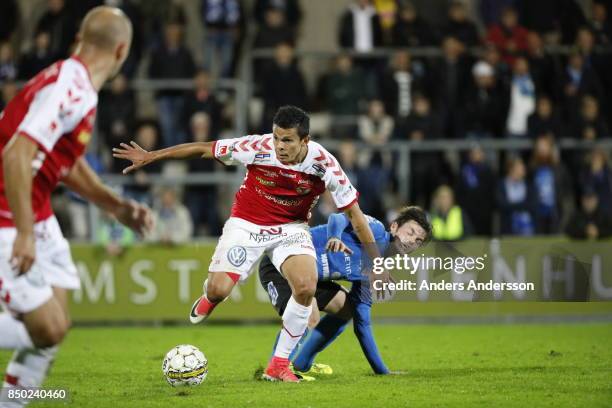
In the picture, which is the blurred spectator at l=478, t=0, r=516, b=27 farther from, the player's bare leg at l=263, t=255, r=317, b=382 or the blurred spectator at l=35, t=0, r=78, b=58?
the player's bare leg at l=263, t=255, r=317, b=382

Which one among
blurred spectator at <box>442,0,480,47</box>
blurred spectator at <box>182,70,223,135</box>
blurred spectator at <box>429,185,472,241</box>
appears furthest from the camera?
blurred spectator at <box>442,0,480,47</box>

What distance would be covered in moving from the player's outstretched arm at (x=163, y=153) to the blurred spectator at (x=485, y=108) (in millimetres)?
9036

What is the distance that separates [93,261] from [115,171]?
69.3 inches

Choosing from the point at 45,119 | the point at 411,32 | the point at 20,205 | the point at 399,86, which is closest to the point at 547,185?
the point at 399,86

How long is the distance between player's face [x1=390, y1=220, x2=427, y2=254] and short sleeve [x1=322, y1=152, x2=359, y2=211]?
0.58 m

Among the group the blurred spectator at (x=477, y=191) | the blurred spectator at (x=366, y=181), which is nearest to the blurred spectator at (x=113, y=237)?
the blurred spectator at (x=366, y=181)

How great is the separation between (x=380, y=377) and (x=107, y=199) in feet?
11.7

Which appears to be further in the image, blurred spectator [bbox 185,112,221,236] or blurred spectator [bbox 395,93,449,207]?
blurred spectator [bbox 395,93,449,207]

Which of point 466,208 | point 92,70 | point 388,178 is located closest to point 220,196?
point 388,178

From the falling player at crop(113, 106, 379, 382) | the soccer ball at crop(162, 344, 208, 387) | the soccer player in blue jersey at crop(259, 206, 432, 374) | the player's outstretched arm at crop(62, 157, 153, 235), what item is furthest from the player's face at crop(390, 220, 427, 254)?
the player's outstretched arm at crop(62, 157, 153, 235)

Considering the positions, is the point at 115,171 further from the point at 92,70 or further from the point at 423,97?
the point at 92,70

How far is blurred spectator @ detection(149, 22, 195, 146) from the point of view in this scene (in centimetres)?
1752

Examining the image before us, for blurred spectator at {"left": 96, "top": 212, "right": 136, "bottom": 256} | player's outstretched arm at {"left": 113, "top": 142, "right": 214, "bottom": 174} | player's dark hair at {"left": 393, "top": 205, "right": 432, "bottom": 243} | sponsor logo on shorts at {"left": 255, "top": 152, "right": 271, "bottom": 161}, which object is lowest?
blurred spectator at {"left": 96, "top": 212, "right": 136, "bottom": 256}

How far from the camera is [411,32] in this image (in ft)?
61.5
